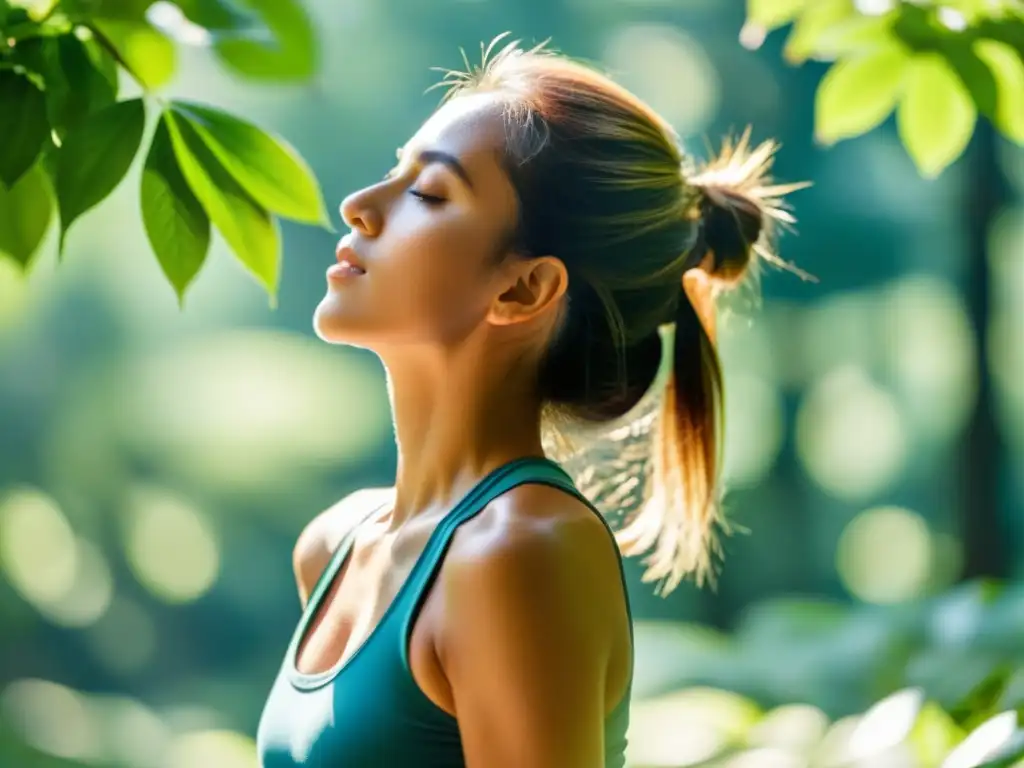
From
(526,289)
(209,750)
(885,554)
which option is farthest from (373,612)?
(885,554)

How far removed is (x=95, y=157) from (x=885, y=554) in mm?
2551

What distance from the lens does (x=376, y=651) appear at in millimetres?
567

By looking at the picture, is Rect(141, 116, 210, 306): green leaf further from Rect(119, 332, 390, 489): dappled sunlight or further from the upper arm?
Rect(119, 332, 390, 489): dappled sunlight

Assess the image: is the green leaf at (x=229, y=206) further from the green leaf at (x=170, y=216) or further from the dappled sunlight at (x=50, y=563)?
the dappled sunlight at (x=50, y=563)

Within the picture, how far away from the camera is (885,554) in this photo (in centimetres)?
287

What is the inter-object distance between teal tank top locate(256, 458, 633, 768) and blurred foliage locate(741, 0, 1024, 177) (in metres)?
0.41

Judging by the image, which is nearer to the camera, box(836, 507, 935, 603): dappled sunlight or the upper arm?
the upper arm

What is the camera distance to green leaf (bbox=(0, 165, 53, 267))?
67cm

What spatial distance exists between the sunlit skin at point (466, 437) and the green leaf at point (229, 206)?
0.18 ft

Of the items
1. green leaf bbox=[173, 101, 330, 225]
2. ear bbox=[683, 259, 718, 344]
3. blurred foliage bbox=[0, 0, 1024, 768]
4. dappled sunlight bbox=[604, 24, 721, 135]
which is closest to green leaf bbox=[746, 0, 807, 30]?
ear bbox=[683, 259, 718, 344]

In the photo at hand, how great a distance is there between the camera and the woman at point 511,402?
52 cm

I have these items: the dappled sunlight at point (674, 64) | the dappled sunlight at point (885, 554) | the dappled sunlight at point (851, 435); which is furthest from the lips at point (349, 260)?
the dappled sunlight at point (885, 554)

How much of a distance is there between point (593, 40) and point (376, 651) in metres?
2.19

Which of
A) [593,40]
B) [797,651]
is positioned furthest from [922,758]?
[593,40]
